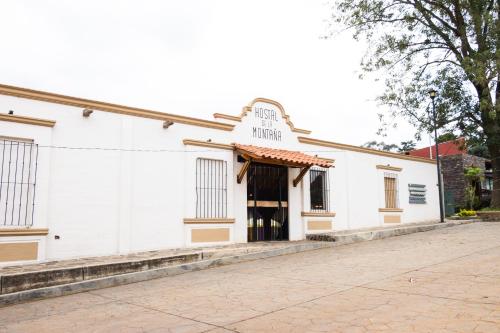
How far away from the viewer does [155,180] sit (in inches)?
437

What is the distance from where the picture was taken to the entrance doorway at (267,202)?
518 inches

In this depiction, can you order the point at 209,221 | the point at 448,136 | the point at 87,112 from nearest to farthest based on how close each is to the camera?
the point at 87,112 < the point at 209,221 < the point at 448,136

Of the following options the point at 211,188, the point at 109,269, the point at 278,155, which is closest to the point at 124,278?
the point at 109,269

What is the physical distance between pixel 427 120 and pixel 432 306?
52.2 ft

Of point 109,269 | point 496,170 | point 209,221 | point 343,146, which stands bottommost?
point 109,269

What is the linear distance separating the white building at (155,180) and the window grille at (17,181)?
0.07ft

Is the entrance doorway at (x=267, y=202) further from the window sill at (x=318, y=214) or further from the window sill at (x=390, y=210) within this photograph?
the window sill at (x=390, y=210)

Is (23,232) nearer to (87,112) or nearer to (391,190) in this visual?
(87,112)

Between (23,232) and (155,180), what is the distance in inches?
134

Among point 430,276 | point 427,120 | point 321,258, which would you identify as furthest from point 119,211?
point 427,120

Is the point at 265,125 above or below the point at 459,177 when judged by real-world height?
above

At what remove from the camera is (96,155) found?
10234mm

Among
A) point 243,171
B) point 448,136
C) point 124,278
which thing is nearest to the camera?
point 124,278

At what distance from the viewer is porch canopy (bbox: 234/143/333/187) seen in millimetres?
12129
